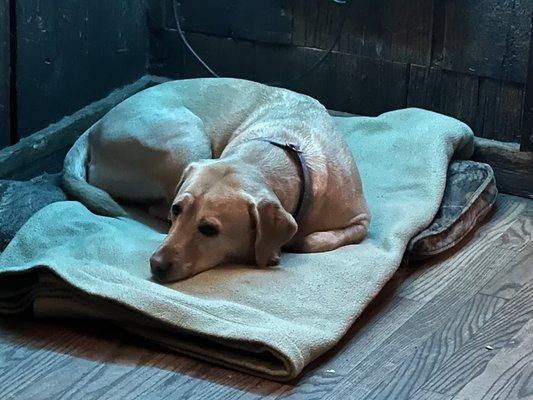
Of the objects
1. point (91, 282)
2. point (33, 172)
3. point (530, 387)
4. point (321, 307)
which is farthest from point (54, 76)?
point (530, 387)

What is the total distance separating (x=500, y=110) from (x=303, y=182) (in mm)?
1162

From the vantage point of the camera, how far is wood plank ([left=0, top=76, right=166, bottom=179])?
4.01m

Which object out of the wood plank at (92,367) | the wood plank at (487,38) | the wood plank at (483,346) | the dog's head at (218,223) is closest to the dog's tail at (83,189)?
the dog's head at (218,223)

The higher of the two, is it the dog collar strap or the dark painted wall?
the dark painted wall

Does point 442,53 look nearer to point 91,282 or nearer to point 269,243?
point 269,243

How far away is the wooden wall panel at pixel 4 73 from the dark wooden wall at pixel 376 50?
3.00ft

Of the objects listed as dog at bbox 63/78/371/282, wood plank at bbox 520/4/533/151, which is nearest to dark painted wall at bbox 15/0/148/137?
dog at bbox 63/78/371/282

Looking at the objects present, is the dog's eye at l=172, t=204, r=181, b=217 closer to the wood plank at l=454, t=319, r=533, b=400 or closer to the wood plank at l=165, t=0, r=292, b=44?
the wood plank at l=454, t=319, r=533, b=400

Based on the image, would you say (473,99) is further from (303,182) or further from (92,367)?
(92,367)

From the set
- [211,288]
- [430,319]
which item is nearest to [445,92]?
[430,319]

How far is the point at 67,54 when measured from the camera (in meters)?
4.24

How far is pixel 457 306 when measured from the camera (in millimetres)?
3355

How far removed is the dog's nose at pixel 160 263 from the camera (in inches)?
126

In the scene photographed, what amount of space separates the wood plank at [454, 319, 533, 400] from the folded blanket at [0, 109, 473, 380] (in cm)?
39
